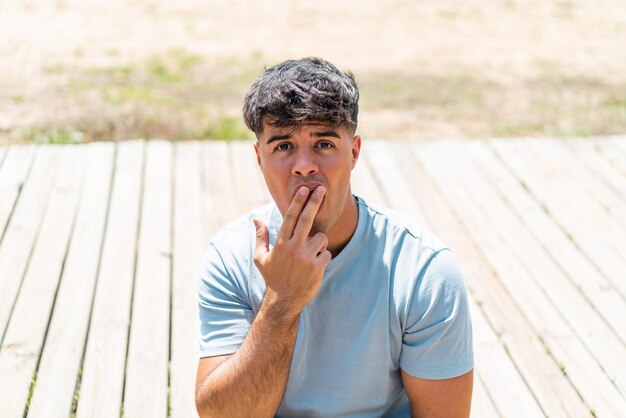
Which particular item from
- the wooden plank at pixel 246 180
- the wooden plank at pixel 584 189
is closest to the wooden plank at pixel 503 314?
the wooden plank at pixel 584 189

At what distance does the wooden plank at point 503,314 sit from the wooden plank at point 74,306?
5.05ft

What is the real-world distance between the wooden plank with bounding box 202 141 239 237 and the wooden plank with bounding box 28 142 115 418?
19.4 inches

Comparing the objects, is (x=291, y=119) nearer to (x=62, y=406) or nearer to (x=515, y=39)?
(x=62, y=406)

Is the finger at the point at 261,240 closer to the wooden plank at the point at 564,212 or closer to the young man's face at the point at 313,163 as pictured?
the young man's face at the point at 313,163

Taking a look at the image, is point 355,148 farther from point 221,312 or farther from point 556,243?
point 556,243

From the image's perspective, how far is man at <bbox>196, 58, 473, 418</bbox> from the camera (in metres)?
2.06

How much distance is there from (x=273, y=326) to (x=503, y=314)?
5.39ft

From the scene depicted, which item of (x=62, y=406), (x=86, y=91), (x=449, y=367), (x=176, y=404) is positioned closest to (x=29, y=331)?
(x=62, y=406)

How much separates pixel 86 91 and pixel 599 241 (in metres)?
4.11

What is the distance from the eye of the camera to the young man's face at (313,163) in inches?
82.3

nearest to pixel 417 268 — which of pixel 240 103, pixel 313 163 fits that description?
pixel 313 163

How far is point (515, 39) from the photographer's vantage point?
884cm

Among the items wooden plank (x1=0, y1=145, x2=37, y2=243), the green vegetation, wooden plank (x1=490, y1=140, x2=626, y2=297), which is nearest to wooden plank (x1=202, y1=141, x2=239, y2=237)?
the green vegetation

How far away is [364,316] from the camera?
214 cm
